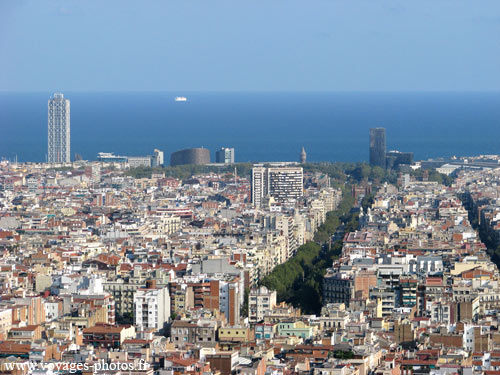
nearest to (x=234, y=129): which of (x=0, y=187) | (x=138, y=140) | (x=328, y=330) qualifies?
(x=138, y=140)

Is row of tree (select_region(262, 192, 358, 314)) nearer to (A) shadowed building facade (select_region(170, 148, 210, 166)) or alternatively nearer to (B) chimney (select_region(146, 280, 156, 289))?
(B) chimney (select_region(146, 280, 156, 289))

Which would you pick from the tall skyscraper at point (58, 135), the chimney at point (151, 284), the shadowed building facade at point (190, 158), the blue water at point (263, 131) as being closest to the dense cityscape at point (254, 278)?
the chimney at point (151, 284)

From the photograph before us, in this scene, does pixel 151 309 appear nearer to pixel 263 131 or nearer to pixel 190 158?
pixel 190 158

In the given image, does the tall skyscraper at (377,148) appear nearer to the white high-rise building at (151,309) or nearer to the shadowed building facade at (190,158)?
the shadowed building facade at (190,158)

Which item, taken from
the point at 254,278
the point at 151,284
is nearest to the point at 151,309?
the point at 151,284

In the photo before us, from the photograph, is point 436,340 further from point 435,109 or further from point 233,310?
point 435,109

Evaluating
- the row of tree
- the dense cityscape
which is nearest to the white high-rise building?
the dense cityscape

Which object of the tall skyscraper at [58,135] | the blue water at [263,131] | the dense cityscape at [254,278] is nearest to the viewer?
the dense cityscape at [254,278]
